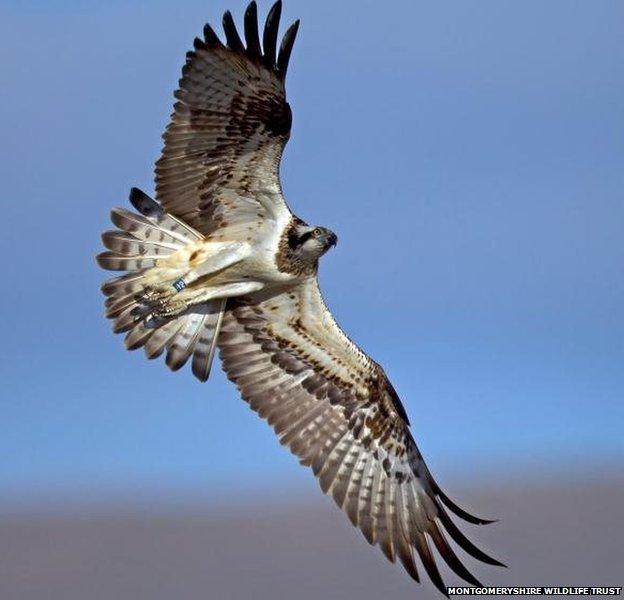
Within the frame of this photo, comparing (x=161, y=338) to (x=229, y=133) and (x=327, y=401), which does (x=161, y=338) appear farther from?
(x=229, y=133)

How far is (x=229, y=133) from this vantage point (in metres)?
11.3

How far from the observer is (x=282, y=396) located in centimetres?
1265

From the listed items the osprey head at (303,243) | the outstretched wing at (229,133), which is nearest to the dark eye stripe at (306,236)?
the osprey head at (303,243)

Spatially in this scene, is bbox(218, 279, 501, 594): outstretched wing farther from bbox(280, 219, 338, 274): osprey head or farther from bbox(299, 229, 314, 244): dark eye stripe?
bbox(299, 229, 314, 244): dark eye stripe

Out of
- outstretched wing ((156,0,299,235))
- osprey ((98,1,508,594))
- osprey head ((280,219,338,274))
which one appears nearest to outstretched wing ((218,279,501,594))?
osprey ((98,1,508,594))

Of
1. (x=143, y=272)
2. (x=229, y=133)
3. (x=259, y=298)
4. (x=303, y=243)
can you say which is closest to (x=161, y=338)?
(x=143, y=272)

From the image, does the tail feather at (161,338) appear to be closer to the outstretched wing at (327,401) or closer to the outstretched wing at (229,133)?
the outstretched wing at (327,401)

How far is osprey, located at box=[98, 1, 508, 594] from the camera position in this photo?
11.2 metres

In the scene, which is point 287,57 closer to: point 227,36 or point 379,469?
point 227,36

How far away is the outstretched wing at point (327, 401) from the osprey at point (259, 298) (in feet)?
0.04

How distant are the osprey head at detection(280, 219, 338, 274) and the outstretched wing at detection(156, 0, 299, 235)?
7.5 inches

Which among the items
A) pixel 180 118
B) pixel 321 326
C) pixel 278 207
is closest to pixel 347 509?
pixel 321 326

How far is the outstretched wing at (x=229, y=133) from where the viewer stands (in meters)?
11.1

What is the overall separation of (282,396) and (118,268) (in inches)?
74.5
